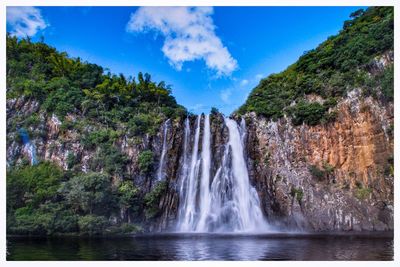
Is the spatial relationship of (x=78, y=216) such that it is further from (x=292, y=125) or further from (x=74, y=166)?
(x=292, y=125)

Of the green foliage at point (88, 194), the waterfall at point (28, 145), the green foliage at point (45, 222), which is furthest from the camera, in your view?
the waterfall at point (28, 145)

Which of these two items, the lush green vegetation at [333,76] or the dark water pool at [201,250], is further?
the lush green vegetation at [333,76]

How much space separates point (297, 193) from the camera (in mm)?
16125

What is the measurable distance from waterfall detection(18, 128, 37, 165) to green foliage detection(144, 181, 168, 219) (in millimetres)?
5522

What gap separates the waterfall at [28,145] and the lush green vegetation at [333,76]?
10326 millimetres

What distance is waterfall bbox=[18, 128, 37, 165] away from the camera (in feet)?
57.5

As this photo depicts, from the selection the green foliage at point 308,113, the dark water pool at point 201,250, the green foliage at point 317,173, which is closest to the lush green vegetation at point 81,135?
the dark water pool at point 201,250

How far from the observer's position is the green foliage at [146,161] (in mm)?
16891

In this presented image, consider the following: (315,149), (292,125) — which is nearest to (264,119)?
(292,125)

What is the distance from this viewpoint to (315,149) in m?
17.2

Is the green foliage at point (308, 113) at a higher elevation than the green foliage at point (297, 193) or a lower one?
higher

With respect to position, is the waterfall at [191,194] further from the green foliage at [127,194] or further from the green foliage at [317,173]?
the green foliage at [317,173]

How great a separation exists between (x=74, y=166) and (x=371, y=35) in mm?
14970
